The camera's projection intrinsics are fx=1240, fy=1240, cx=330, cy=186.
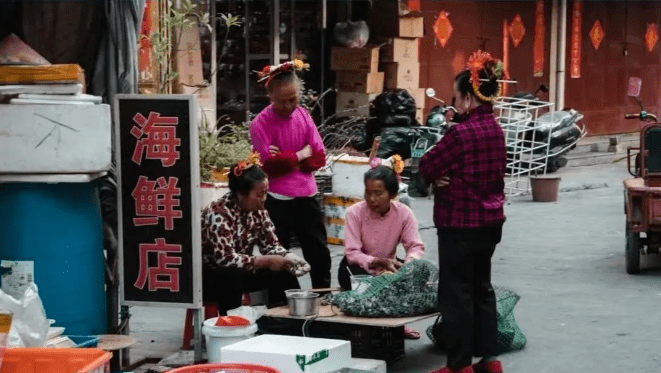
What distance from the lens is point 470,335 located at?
23.0ft

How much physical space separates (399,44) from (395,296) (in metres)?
10.6

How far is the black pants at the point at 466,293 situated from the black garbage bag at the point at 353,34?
1070 centimetres

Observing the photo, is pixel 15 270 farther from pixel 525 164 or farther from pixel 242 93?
pixel 525 164

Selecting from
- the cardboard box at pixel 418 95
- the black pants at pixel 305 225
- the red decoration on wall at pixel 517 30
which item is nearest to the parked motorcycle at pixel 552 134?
the cardboard box at pixel 418 95

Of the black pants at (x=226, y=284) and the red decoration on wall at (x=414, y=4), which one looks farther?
the red decoration on wall at (x=414, y=4)

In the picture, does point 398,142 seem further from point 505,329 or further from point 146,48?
point 505,329

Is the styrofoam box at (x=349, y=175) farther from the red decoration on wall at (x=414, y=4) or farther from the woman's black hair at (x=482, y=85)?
the red decoration on wall at (x=414, y=4)

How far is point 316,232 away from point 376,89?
9184 mm

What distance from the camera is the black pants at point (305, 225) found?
8.34 m

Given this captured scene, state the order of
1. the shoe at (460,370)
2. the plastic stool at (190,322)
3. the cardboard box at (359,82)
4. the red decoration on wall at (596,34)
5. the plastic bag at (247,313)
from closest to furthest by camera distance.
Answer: the shoe at (460,370) < the plastic bag at (247,313) < the plastic stool at (190,322) < the cardboard box at (359,82) < the red decoration on wall at (596,34)

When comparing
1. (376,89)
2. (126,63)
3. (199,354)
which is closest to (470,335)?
(199,354)

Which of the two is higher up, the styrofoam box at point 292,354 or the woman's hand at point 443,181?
the woman's hand at point 443,181

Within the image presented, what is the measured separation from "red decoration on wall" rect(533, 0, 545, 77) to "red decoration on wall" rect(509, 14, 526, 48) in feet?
1.12

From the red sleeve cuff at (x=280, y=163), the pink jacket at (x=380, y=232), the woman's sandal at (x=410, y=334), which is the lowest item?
the woman's sandal at (x=410, y=334)
